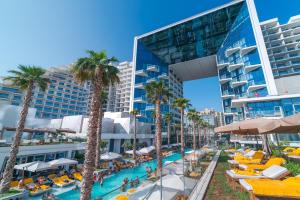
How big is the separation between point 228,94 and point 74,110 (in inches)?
3008

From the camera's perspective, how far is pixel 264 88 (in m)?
36.5

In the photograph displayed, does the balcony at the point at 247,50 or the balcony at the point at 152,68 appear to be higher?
the balcony at the point at 152,68

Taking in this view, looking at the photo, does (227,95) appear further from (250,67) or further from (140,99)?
(140,99)

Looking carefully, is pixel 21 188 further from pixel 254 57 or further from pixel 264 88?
pixel 254 57

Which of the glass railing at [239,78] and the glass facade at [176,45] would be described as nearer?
the glass railing at [239,78]

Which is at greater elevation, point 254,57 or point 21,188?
point 254,57

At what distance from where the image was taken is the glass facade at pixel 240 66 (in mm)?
38919

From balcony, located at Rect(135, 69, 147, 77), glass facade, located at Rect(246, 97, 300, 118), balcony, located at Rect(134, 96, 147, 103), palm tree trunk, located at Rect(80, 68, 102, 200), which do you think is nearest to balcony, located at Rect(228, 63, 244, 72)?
glass facade, located at Rect(246, 97, 300, 118)

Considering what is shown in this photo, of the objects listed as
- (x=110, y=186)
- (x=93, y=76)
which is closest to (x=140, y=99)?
(x=110, y=186)

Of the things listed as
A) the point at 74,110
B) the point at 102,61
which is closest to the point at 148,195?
the point at 102,61

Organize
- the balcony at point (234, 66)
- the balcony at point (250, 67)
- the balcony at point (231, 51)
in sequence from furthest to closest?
1. the balcony at point (231, 51)
2. the balcony at point (234, 66)
3. the balcony at point (250, 67)

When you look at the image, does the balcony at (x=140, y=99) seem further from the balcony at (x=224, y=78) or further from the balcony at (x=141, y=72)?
the balcony at (x=224, y=78)

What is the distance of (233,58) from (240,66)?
410 cm

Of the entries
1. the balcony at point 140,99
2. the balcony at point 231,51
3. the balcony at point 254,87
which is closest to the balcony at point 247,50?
the balcony at point 231,51
